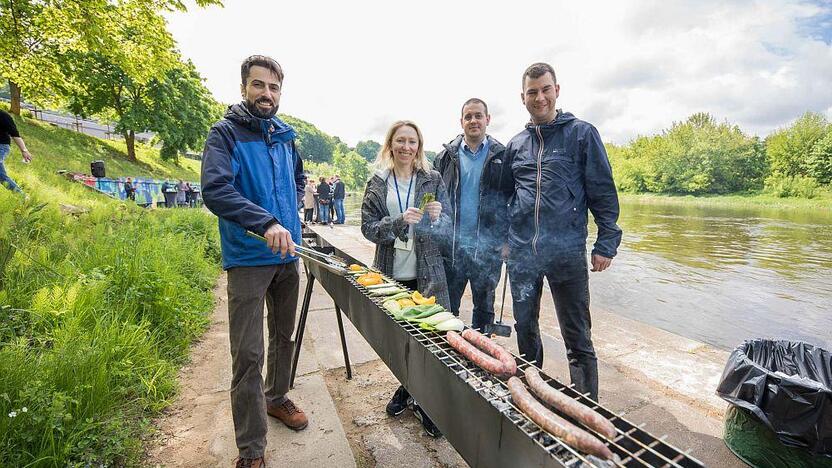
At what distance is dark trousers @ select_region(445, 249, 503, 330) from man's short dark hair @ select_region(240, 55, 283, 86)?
6.56 ft

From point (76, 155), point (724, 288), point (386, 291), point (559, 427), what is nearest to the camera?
point (559, 427)

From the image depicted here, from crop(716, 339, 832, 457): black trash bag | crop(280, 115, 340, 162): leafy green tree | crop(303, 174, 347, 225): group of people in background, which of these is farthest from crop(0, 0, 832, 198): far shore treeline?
crop(280, 115, 340, 162): leafy green tree

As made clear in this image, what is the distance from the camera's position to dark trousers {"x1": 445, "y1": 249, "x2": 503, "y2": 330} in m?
3.30

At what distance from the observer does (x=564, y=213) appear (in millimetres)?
2562

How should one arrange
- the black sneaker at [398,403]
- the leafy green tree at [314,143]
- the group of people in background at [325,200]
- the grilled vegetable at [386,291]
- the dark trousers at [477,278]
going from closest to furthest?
the grilled vegetable at [386,291] → the black sneaker at [398,403] → the dark trousers at [477,278] → the group of people in background at [325,200] → the leafy green tree at [314,143]

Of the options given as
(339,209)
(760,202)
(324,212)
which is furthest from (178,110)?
(760,202)

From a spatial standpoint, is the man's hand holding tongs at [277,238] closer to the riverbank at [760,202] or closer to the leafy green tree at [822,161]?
the riverbank at [760,202]

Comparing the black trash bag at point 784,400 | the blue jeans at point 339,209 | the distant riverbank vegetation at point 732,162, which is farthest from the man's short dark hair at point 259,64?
the distant riverbank vegetation at point 732,162

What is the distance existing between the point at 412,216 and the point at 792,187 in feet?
189

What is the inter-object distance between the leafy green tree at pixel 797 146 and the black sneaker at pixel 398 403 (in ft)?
205

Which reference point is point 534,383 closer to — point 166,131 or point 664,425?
point 664,425

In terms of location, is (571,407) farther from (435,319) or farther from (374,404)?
(374,404)

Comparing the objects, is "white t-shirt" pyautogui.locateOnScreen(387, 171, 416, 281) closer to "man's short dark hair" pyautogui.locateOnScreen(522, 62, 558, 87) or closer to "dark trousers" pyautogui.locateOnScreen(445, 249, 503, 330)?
"dark trousers" pyautogui.locateOnScreen(445, 249, 503, 330)

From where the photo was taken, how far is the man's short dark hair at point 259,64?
2092 millimetres
